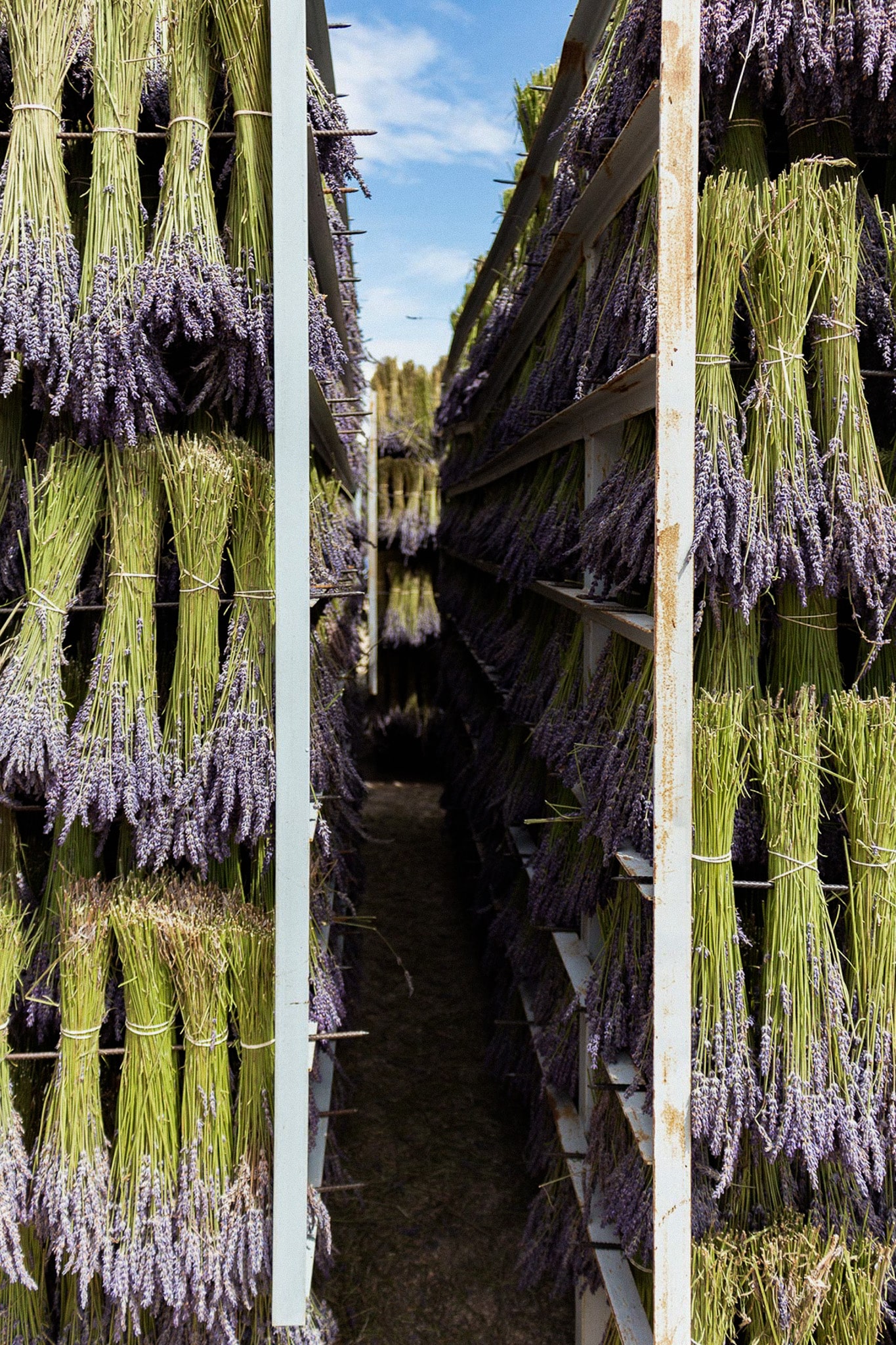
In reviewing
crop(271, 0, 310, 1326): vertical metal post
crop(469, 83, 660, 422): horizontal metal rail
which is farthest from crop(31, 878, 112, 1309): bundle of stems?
crop(469, 83, 660, 422): horizontal metal rail

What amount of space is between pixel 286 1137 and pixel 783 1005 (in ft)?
3.14

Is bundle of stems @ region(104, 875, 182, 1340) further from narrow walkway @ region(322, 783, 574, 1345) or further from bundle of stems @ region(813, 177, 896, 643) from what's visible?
bundle of stems @ region(813, 177, 896, 643)

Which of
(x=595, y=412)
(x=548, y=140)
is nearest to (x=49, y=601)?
(x=595, y=412)

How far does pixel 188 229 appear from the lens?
188 centimetres

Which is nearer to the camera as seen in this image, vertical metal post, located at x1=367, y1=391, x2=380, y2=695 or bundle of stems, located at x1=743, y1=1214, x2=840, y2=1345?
bundle of stems, located at x1=743, y1=1214, x2=840, y2=1345

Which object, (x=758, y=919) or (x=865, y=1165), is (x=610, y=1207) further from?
(x=758, y=919)

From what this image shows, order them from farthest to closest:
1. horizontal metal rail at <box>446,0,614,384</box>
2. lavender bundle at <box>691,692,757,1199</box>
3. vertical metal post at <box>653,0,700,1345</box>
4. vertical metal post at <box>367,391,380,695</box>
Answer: vertical metal post at <box>367,391,380,695</box> < horizontal metal rail at <box>446,0,614,384</box> < lavender bundle at <box>691,692,757,1199</box> < vertical metal post at <box>653,0,700,1345</box>

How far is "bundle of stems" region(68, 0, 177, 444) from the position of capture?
1.85 meters

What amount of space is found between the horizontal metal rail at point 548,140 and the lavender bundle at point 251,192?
3.59 feet

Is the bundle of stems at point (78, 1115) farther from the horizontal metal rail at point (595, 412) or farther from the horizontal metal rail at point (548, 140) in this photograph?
the horizontal metal rail at point (548, 140)

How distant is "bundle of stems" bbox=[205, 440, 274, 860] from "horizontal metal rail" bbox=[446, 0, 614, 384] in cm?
161

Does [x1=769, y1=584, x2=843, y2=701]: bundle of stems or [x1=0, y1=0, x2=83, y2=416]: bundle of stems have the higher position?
[x1=0, y1=0, x2=83, y2=416]: bundle of stems

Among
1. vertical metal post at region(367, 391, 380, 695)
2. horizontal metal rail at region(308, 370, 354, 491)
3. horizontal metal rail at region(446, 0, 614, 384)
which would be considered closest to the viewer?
horizontal metal rail at region(308, 370, 354, 491)

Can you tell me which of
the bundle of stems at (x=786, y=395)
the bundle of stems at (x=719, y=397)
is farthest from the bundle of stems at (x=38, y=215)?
the bundle of stems at (x=786, y=395)
